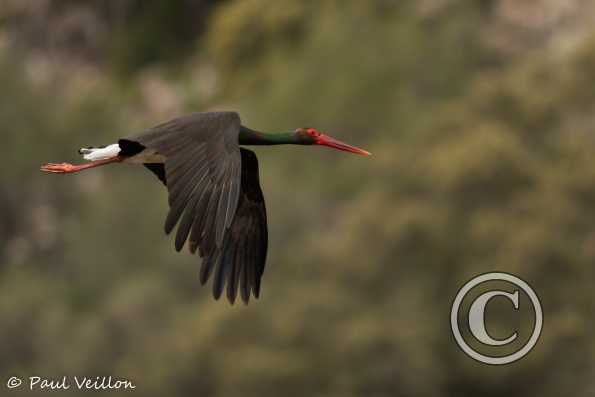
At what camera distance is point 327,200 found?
48.4 m

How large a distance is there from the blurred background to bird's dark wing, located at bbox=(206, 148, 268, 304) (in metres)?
19.1

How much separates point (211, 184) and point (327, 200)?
35.0 m

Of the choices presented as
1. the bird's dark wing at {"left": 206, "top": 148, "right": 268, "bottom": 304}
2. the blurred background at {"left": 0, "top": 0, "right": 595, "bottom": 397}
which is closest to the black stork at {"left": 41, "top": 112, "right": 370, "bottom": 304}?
the bird's dark wing at {"left": 206, "top": 148, "right": 268, "bottom": 304}

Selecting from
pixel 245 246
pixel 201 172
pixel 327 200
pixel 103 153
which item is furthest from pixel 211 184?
pixel 327 200

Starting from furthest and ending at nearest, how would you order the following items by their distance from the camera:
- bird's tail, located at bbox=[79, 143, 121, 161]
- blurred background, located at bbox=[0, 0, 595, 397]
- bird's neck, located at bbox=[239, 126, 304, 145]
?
blurred background, located at bbox=[0, 0, 595, 397], bird's neck, located at bbox=[239, 126, 304, 145], bird's tail, located at bbox=[79, 143, 121, 161]

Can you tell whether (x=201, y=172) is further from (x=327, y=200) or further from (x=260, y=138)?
(x=327, y=200)

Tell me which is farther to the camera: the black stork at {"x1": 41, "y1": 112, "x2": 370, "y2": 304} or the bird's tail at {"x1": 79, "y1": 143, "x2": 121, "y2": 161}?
the bird's tail at {"x1": 79, "y1": 143, "x2": 121, "y2": 161}

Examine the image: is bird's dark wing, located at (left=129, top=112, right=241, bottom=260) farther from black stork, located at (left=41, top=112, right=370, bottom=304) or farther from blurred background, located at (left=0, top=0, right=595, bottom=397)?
blurred background, located at (left=0, top=0, right=595, bottom=397)

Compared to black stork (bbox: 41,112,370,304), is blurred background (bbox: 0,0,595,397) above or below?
above

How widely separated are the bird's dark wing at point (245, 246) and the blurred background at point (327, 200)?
19.1m

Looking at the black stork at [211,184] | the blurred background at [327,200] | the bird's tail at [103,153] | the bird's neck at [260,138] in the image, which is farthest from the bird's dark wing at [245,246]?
the blurred background at [327,200]

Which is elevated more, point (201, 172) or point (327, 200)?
point (327, 200)

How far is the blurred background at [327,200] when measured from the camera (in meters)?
36.5

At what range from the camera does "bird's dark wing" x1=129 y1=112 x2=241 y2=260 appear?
43.5ft
